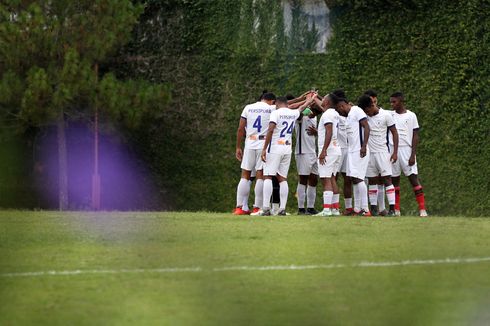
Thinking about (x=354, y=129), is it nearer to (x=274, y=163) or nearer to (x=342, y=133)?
(x=342, y=133)

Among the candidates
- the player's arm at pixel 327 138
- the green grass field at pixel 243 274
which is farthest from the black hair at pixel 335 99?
the green grass field at pixel 243 274

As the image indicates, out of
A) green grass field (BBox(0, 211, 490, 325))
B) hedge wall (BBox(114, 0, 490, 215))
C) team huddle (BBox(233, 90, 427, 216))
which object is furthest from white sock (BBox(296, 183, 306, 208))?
green grass field (BBox(0, 211, 490, 325))

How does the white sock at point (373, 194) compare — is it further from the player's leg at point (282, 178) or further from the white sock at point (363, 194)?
the player's leg at point (282, 178)

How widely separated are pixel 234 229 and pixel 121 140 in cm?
1192

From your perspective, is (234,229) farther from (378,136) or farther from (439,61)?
(439,61)

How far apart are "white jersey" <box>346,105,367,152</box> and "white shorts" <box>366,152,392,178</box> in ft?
1.75

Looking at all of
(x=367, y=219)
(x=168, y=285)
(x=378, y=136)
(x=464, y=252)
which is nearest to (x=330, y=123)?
(x=378, y=136)

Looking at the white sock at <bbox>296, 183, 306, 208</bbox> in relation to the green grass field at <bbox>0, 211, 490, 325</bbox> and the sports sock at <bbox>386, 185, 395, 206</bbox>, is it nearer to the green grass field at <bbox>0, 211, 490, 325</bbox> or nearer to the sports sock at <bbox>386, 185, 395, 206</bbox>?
the sports sock at <bbox>386, 185, 395, 206</bbox>

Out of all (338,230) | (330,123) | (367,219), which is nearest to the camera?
(338,230)

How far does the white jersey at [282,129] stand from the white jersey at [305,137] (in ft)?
3.13

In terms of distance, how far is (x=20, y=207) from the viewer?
89.2 ft

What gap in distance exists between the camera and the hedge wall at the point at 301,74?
23.5 metres

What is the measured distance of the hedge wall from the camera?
2352 cm

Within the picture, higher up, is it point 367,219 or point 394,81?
point 394,81
